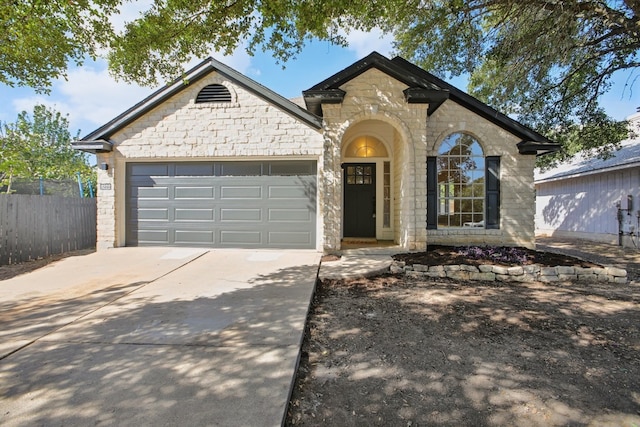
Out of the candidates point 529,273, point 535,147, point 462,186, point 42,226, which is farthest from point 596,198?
point 42,226

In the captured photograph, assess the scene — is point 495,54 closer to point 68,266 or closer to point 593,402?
point 593,402

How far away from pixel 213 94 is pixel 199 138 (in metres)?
1.28

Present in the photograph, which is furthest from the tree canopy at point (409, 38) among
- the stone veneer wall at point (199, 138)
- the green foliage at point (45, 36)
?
the stone veneer wall at point (199, 138)

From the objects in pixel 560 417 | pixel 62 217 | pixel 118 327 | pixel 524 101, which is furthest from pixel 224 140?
pixel 524 101

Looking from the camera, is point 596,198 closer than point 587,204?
Yes

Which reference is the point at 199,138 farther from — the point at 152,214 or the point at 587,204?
Answer: the point at 587,204

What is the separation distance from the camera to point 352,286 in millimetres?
5645

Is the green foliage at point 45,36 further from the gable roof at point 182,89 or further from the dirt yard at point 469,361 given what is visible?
the dirt yard at point 469,361

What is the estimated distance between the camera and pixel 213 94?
28.2ft

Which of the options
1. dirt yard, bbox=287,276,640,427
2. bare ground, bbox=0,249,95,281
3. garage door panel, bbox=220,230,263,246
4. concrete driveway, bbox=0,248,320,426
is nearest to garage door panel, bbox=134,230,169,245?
bare ground, bbox=0,249,95,281

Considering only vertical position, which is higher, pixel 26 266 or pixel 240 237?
pixel 240 237

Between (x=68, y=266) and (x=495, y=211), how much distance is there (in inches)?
416

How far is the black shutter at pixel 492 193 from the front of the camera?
857 cm

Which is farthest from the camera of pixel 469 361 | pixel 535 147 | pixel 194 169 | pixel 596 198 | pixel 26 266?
pixel 596 198
